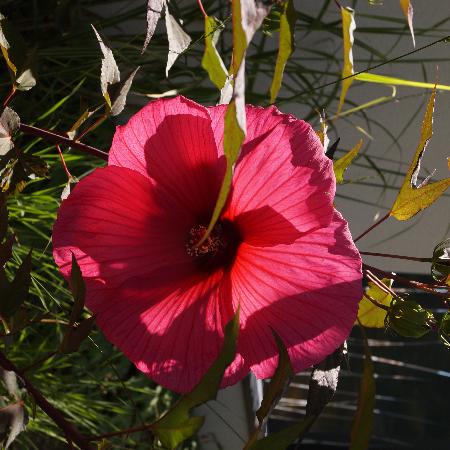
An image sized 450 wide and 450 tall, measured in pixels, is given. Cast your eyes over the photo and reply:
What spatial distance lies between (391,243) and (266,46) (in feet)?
0.99

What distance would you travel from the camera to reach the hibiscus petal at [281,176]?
29cm

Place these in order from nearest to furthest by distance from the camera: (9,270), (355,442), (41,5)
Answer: (355,442)
(9,270)
(41,5)

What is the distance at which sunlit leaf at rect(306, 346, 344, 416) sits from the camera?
0.29 m

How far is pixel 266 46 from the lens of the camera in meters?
0.96

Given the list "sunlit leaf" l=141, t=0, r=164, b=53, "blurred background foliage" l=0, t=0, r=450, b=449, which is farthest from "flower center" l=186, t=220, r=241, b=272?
"blurred background foliage" l=0, t=0, r=450, b=449

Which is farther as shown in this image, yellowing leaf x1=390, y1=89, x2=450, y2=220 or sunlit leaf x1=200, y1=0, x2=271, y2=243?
yellowing leaf x1=390, y1=89, x2=450, y2=220

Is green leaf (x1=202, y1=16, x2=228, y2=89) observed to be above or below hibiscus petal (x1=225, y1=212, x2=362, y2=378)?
above

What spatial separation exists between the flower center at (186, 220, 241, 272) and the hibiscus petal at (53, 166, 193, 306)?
1 cm

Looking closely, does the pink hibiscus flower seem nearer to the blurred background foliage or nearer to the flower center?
the flower center

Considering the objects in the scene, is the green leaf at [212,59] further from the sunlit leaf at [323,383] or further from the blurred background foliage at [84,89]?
the blurred background foliage at [84,89]

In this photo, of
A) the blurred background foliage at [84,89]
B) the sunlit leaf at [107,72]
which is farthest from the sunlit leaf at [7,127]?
the blurred background foliage at [84,89]

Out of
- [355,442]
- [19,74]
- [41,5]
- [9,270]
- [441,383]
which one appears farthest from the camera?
[441,383]

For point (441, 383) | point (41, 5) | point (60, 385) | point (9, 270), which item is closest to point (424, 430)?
point (441, 383)

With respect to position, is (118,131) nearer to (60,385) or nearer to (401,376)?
(60,385)
